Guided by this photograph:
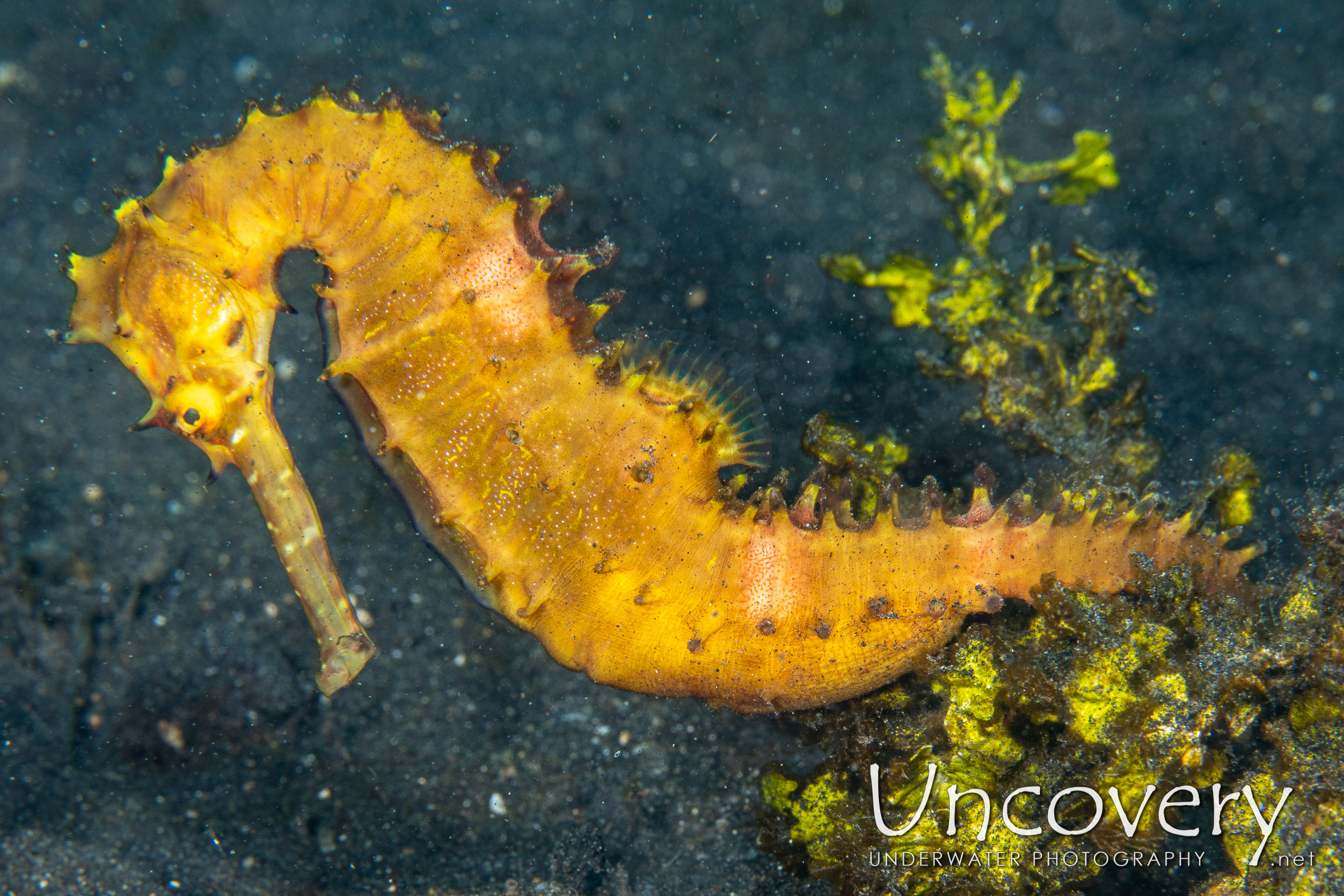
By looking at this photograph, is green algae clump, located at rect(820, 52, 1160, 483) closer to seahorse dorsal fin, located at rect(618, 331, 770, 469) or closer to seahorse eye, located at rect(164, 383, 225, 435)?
seahorse dorsal fin, located at rect(618, 331, 770, 469)

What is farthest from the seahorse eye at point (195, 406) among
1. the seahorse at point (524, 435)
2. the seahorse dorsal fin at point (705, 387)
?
the seahorse dorsal fin at point (705, 387)

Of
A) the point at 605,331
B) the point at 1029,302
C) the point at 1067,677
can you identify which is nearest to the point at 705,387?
the point at 605,331

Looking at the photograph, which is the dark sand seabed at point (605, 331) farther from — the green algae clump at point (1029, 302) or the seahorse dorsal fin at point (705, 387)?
the seahorse dorsal fin at point (705, 387)

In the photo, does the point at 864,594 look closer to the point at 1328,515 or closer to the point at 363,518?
the point at 1328,515

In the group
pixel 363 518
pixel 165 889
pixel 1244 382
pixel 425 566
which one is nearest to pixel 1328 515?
pixel 1244 382

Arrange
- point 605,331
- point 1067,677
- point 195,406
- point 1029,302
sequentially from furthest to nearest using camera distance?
point 605,331, point 1029,302, point 195,406, point 1067,677

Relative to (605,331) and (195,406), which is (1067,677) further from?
(195,406)
